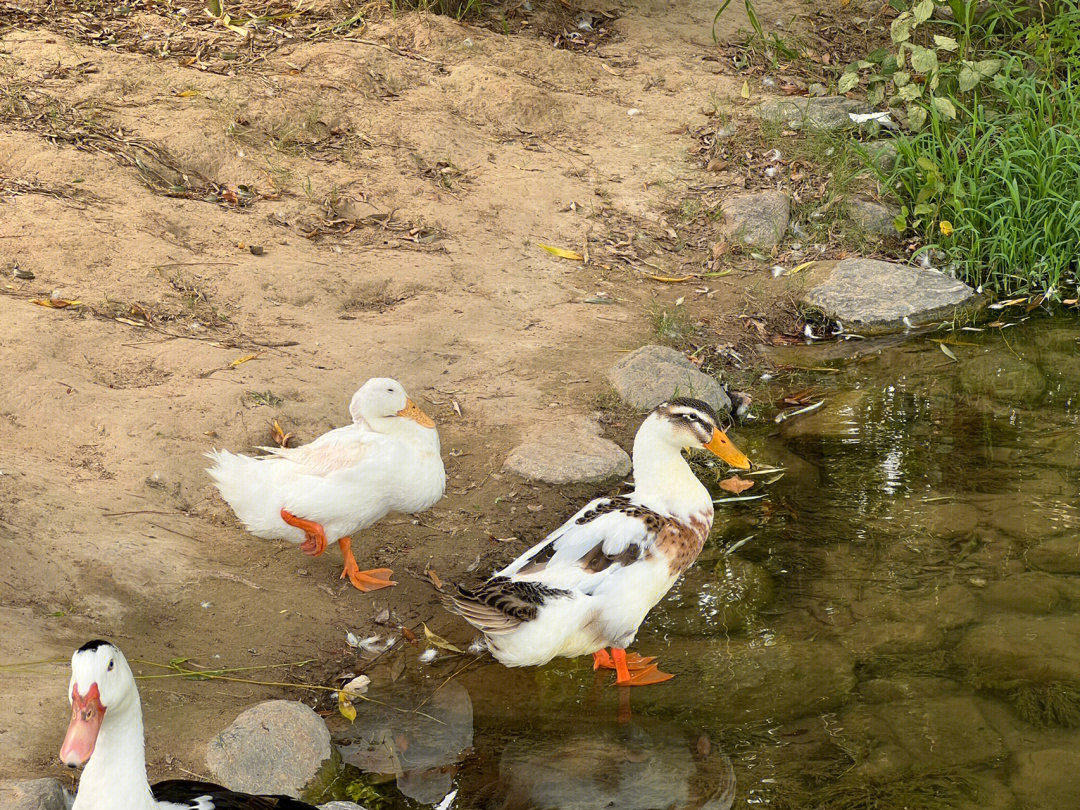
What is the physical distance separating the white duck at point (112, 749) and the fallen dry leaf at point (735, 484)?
114 inches

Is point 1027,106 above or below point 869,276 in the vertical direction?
above

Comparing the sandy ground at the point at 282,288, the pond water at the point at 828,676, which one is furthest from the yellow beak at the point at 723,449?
the sandy ground at the point at 282,288

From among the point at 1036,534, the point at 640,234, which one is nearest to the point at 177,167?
the point at 640,234

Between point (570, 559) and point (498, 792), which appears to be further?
point (570, 559)

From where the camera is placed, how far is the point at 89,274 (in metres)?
6.07

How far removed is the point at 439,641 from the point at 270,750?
958mm

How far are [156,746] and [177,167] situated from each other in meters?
4.49

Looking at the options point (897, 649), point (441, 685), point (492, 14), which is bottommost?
point (441, 685)

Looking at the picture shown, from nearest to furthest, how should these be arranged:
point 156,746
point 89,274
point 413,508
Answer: point 156,746 → point 413,508 → point 89,274

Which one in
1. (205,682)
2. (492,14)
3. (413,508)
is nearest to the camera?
(205,682)

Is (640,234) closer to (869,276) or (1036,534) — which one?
(869,276)

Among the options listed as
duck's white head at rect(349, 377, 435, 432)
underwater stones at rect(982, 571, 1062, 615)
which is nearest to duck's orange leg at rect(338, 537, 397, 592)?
duck's white head at rect(349, 377, 435, 432)

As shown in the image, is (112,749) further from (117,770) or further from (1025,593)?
(1025,593)

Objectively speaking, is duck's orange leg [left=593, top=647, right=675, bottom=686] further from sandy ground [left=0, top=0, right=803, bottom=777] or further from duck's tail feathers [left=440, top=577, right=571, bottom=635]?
sandy ground [left=0, top=0, right=803, bottom=777]
